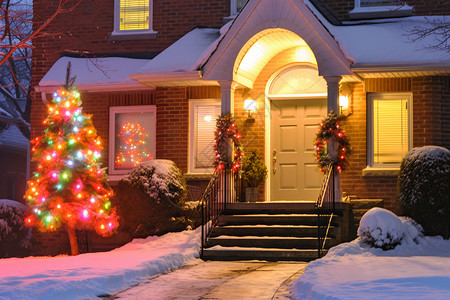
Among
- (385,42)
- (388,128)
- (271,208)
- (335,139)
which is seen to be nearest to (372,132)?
(388,128)

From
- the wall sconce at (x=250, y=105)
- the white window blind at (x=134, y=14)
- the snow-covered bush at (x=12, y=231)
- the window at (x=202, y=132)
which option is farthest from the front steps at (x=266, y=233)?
the snow-covered bush at (x=12, y=231)

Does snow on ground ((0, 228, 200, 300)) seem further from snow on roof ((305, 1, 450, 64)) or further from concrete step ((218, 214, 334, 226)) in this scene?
snow on roof ((305, 1, 450, 64))

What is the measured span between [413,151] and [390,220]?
2.16m

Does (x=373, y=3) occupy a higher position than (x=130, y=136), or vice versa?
(x=373, y=3)

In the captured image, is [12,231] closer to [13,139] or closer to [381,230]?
[381,230]

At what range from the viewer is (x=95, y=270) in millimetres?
11141

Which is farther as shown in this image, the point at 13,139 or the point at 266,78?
the point at 13,139

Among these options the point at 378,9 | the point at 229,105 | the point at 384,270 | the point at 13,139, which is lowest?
the point at 384,270

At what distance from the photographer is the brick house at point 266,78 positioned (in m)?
15.4

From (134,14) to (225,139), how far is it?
473cm

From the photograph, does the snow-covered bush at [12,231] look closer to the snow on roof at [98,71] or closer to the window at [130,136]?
the window at [130,136]

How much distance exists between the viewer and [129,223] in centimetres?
1591

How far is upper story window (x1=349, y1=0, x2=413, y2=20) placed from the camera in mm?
16703

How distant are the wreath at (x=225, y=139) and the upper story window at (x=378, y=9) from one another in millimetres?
3810
